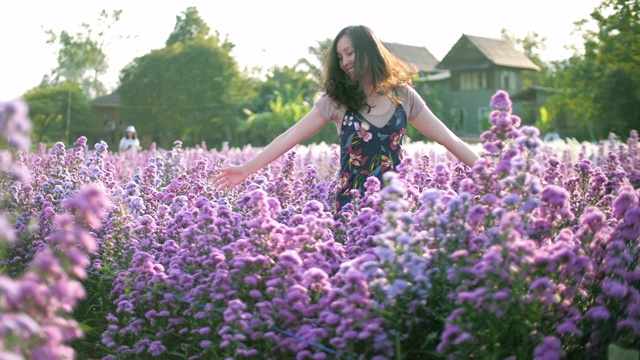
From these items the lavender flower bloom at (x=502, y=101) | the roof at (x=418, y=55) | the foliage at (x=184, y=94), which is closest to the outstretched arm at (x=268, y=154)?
the lavender flower bloom at (x=502, y=101)

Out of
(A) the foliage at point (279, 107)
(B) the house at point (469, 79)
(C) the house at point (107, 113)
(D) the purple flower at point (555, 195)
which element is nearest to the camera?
(D) the purple flower at point (555, 195)

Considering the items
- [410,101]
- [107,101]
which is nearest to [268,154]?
[410,101]

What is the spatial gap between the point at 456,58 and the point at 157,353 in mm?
60234

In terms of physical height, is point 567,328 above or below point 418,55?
below

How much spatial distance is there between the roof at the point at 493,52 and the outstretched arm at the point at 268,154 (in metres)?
56.7

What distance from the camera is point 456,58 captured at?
62031 millimetres

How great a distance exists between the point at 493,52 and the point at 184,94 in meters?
26.0

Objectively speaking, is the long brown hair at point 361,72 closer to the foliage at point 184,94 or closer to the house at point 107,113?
the foliage at point 184,94

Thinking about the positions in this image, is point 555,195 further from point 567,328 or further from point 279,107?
point 279,107

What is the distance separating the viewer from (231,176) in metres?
5.42

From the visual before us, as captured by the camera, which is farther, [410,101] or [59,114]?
[59,114]

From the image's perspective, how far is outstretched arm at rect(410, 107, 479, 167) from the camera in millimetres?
5230

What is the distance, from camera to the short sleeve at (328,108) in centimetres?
554

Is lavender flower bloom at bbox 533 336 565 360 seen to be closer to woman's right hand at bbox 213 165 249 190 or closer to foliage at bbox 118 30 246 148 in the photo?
woman's right hand at bbox 213 165 249 190
